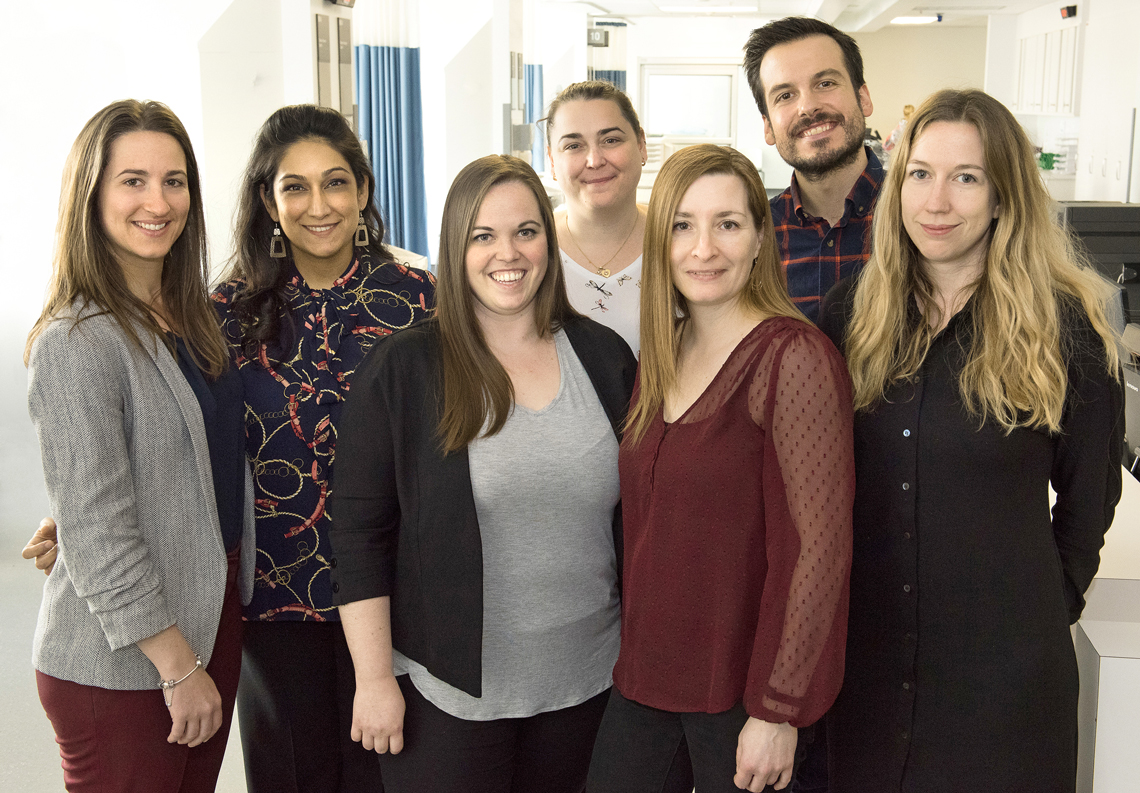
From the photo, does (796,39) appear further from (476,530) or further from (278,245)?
(476,530)

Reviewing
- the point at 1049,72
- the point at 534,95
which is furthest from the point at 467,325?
the point at 534,95

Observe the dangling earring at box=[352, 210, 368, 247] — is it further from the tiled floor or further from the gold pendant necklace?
the tiled floor

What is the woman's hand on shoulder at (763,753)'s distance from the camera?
4.66 feet

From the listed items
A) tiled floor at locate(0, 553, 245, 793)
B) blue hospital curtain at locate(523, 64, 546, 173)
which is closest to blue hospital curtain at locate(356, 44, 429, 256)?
tiled floor at locate(0, 553, 245, 793)

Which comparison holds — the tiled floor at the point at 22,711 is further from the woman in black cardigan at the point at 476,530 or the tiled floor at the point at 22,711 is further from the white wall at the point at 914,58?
the white wall at the point at 914,58

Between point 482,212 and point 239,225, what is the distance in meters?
0.63

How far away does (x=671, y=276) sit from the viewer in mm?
1562

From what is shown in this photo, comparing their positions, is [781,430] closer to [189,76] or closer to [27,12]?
[189,76]

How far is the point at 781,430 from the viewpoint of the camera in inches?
54.8

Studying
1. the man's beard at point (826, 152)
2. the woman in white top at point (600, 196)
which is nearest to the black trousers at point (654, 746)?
the woman in white top at point (600, 196)

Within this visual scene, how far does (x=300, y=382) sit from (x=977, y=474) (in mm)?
1186

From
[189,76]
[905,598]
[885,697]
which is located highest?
[189,76]

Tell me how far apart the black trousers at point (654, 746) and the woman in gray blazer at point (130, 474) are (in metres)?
0.67

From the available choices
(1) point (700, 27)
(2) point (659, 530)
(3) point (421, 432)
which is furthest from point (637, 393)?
(1) point (700, 27)
